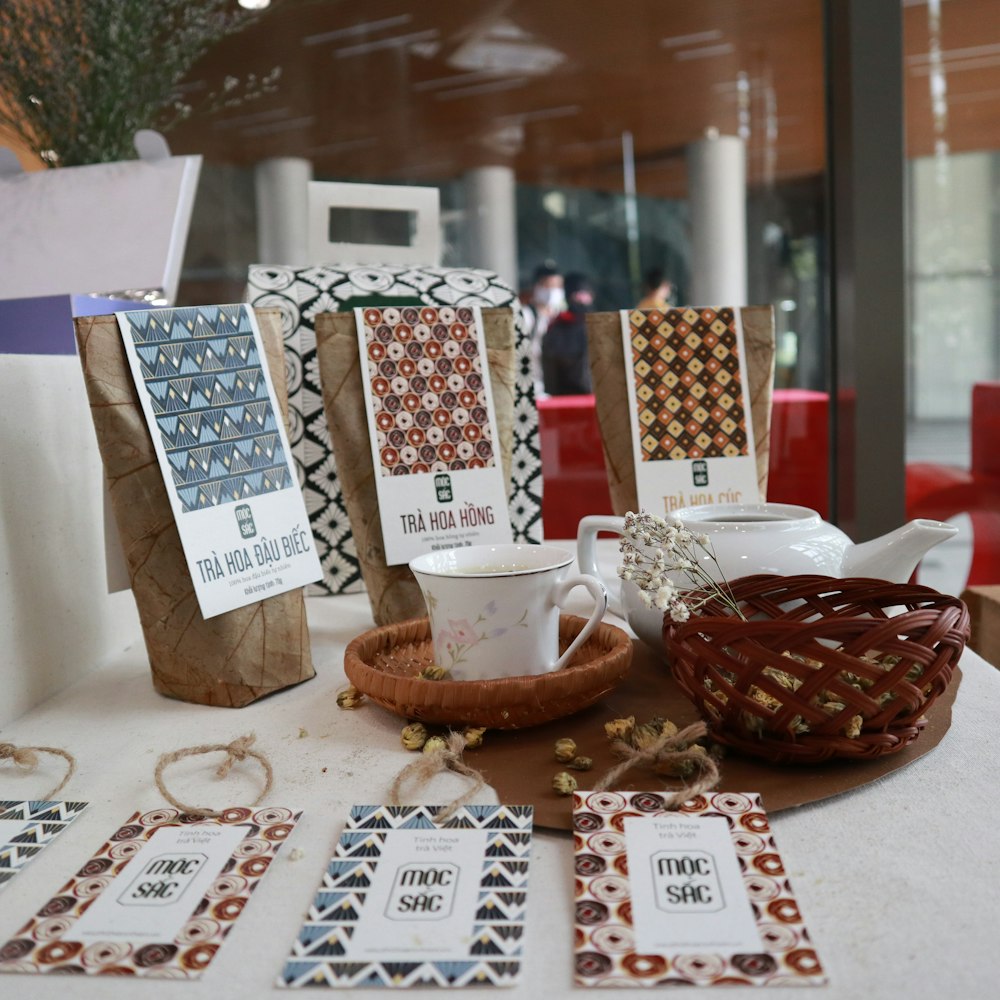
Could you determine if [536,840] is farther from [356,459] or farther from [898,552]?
[356,459]

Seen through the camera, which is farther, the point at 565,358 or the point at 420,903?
the point at 565,358

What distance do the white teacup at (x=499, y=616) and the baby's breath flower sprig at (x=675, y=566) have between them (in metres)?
0.04

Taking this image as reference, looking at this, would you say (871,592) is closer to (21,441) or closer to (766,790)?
(766,790)

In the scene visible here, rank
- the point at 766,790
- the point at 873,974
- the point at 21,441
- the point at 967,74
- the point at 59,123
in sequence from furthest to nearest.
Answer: the point at 967,74, the point at 59,123, the point at 21,441, the point at 766,790, the point at 873,974

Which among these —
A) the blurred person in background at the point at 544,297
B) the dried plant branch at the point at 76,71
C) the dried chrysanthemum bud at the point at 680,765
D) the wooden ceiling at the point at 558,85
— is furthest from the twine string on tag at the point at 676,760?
the blurred person in background at the point at 544,297

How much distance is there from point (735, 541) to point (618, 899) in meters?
0.33

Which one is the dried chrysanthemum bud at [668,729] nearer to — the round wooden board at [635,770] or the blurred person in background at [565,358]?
the round wooden board at [635,770]

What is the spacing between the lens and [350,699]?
73 centimetres

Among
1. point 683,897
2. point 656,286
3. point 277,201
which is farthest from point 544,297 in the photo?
point 683,897

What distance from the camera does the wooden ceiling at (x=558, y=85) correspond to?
12.5 ft

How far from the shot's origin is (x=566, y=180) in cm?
535

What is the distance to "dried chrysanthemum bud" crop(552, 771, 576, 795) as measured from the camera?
0.56m

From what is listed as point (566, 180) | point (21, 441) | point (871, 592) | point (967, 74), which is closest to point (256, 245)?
point (566, 180)

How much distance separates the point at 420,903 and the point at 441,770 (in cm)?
17
